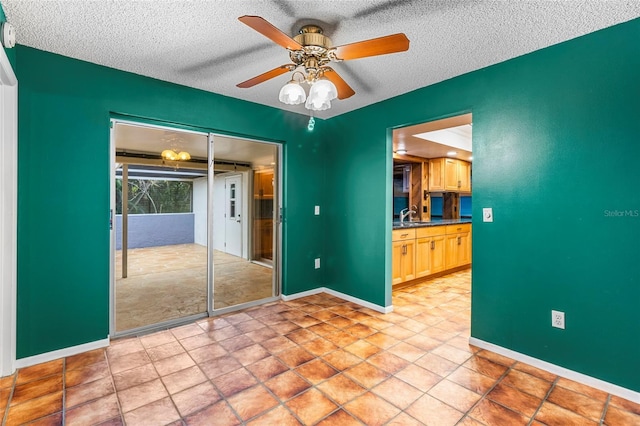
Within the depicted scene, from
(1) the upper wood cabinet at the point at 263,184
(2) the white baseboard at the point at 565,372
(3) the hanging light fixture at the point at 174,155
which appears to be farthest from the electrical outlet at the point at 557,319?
(3) the hanging light fixture at the point at 174,155

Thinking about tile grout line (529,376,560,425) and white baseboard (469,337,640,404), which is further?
white baseboard (469,337,640,404)

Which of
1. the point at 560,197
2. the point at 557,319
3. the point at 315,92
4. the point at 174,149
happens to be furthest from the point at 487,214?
the point at 174,149

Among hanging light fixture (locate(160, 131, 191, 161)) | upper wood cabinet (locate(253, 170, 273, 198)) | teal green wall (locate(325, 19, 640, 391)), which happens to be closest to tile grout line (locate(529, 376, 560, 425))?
teal green wall (locate(325, 19, 640, 391))

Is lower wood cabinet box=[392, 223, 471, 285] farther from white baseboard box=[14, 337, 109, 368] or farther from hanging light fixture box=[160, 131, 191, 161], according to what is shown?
white baseboard box=[14, 337, 109, 368]

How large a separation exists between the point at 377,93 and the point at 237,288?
3.20m

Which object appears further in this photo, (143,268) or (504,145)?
(143,268)

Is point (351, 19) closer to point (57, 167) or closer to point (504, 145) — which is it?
point (504, 145)

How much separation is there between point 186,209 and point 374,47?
461 centimetres

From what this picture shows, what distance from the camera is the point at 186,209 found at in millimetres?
5363

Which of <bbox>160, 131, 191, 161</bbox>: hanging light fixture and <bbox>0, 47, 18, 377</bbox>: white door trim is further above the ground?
<bbox>160, 131, 191, 161</bbox>: hanging light fixture

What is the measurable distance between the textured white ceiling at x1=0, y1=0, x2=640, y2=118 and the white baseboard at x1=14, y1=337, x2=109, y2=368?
7.91 feet

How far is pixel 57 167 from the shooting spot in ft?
Answer: 8.10

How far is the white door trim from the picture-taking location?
213 cm

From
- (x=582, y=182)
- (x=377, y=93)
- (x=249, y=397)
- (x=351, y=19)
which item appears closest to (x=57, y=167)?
(x=249, y=397)
